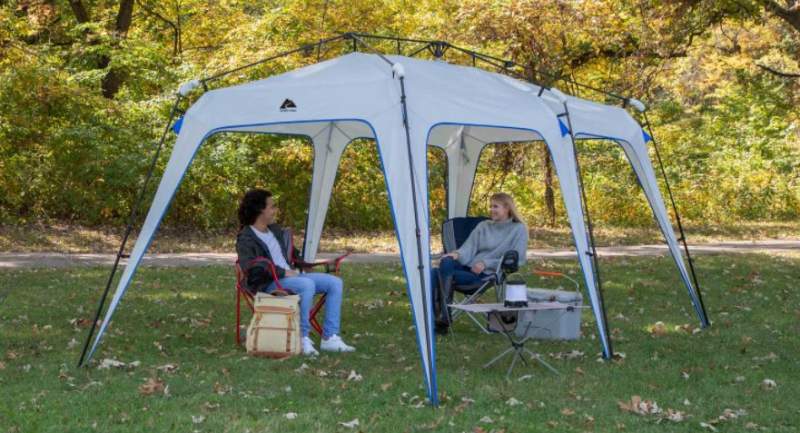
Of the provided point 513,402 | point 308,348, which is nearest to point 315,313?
point 308,348

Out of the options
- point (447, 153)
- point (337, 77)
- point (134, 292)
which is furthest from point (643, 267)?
point (337, 77)

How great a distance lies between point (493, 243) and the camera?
25.9ft

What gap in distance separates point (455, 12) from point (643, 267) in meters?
6.58

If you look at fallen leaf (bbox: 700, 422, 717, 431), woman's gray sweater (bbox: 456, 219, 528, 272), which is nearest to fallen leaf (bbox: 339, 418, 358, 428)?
fallen leaf (bbox: 700, 422, 717, 431)

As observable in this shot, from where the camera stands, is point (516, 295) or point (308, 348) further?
point (308, 348)

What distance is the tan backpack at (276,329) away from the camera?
650 centimetres

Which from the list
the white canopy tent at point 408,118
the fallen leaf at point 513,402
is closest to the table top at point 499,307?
the white canopy tent at point 408,118

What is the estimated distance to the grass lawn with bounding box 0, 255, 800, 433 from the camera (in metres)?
4.92

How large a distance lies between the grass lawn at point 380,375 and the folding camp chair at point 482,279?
0.31 metres

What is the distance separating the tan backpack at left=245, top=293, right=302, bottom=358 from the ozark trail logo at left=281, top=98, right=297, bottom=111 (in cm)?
116

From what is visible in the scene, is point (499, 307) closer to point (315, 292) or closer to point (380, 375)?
point (380, 375)

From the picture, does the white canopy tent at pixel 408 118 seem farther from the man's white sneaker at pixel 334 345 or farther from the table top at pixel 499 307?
the man's white sneaker at pixel 334 345

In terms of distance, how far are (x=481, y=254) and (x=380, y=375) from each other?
7.07 feet

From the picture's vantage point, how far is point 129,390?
17.9ft
